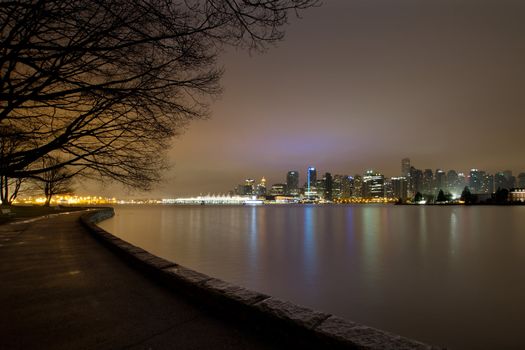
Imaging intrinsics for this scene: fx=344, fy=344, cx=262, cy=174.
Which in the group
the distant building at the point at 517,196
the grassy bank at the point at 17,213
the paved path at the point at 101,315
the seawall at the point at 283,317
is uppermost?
the seawall at the point at 283,317

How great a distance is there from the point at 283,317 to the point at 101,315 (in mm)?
2339

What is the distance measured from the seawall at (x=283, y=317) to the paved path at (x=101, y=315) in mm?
154

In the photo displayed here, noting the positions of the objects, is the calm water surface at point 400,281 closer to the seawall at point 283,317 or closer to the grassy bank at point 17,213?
the seawall at point 283,317

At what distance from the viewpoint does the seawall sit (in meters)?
2.99

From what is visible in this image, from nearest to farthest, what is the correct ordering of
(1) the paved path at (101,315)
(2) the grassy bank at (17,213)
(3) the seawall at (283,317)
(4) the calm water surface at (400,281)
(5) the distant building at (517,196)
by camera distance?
(3) the seawall at (283,317) → (1) the paved path at (101,315) → (4) the calm water surface at (400,281) → (2) the grassy bank at (17,213) → (5) the distant building at (517,196)

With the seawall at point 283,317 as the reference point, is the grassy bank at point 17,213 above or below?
below

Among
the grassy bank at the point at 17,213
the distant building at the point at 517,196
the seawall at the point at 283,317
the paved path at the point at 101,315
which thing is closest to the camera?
the seawall at the point at 283,317

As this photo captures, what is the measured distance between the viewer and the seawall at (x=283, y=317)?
118 inches

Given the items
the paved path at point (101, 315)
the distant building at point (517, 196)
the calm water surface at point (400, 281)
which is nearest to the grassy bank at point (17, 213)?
the calm water surface at point (400, 281)

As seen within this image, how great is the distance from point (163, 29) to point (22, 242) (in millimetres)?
12189

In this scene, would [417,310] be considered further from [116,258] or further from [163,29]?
[163,29]

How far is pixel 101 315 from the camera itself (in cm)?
424

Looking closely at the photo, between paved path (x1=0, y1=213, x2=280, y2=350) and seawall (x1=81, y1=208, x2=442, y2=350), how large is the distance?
0.51 ft

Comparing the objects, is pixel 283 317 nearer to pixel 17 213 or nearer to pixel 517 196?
pixel 17 213
